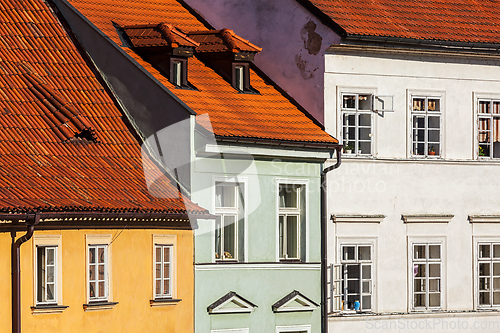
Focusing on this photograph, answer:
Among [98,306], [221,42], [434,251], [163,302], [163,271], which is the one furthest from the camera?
[434,251]

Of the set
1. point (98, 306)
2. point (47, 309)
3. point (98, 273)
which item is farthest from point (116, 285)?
point (47, 309)

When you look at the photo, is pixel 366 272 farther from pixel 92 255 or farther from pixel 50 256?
pixel 50 256

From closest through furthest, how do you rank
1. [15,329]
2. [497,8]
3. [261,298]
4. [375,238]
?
[15,329] → [261,298] → [375,238] → [497,8]

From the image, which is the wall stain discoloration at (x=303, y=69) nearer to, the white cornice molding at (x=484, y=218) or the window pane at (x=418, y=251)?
the window pane at (x=418, y=251)

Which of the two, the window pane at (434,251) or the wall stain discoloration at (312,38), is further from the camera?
the window pane at (434,251)

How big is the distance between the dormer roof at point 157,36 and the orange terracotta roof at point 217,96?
12.8 inches

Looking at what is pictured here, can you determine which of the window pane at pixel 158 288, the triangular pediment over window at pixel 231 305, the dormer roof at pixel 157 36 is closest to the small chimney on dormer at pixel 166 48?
the dormer roof at pixel 157 36

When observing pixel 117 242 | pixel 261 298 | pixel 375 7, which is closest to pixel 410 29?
pixel 375 7

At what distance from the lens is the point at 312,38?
35.4 meters

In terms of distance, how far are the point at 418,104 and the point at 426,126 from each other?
1.95 feet

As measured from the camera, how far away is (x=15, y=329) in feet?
90.3

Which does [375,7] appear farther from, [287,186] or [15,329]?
[15,329]

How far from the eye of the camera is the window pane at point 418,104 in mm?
36438

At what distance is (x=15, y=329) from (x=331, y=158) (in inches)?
409
